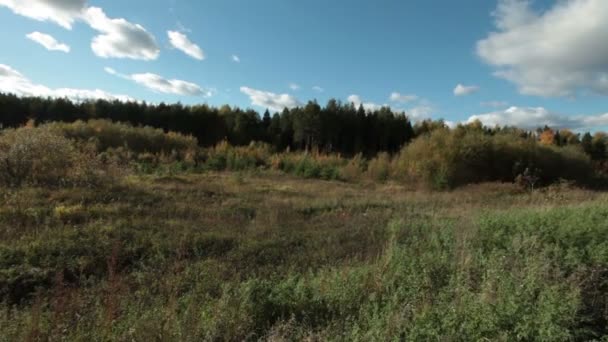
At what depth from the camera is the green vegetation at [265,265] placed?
3.08 m

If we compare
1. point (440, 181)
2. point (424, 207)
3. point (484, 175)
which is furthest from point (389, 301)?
point (484, 175)

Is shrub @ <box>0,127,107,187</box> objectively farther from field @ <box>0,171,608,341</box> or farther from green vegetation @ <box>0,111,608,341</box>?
field @ <box>0,171,608,341</box>

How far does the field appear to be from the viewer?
10.00 feet

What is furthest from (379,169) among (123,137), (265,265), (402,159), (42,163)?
(265,265)

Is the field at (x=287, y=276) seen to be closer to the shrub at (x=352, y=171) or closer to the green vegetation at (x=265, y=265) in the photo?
the green vegetation at (x=265, y=265)

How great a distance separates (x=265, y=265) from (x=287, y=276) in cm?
63

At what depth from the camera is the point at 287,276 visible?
4.86m

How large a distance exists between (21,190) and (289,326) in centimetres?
879

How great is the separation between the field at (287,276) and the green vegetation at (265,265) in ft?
0.07

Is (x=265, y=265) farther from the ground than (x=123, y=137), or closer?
closer

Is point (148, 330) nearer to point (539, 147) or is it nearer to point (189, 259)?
point (189, 259)

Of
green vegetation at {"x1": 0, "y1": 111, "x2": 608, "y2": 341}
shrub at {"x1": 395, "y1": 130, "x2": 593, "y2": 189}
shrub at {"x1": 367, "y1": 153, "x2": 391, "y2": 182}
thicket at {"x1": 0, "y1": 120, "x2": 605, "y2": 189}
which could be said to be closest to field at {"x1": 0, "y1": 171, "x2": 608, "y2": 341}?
green vegetation at {"x1": 0, "y1": 111, "x2": 608, "y2": 341}

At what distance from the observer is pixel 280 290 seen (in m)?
3.84

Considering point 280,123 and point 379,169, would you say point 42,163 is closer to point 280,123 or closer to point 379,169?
point 379,169
